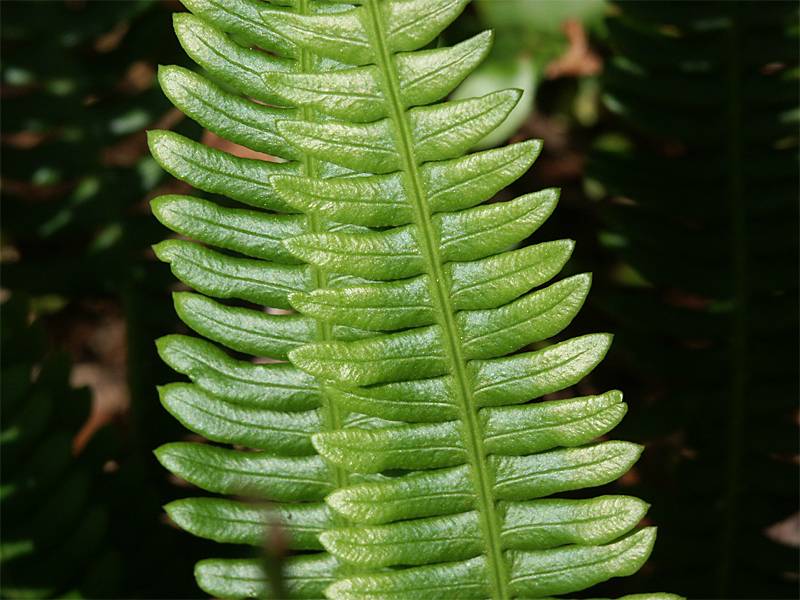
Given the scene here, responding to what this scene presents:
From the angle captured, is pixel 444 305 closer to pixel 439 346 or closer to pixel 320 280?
pixel 439 346

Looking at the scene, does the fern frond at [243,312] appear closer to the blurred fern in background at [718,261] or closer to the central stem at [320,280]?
the central stem at [320,280]

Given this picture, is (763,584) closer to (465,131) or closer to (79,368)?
(465,131)

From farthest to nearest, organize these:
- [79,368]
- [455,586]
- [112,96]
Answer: [79,368]
[112,96]
[455,586]

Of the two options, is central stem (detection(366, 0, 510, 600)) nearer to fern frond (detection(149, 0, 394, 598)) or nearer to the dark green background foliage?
fern frond (detection(149, 0, 394, 598))

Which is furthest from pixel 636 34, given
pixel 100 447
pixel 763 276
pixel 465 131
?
pixel 100 447

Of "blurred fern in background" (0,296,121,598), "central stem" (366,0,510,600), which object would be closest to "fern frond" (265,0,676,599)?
"central stem" (366,0,510,600)

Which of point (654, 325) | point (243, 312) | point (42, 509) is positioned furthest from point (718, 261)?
point (42, 509)

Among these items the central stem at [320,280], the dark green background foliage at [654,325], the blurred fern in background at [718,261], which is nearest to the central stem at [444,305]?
the central stem at [320,280]
